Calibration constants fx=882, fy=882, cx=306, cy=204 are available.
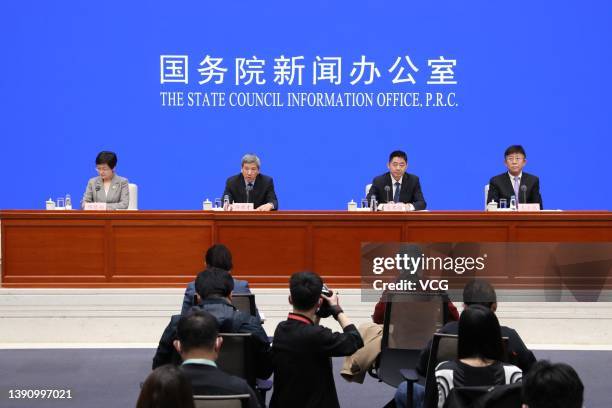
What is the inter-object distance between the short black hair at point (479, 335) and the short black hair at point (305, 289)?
1.88 ft

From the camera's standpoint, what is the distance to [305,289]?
3211 mm

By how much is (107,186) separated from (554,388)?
214 inches

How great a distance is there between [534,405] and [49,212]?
4.93 m

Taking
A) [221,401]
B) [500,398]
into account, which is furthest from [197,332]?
[500,398]

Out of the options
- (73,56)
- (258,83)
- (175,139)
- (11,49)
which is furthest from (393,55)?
(11,49)

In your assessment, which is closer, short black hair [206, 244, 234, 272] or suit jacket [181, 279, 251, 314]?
suit jacket [181, 279, 251, 314]

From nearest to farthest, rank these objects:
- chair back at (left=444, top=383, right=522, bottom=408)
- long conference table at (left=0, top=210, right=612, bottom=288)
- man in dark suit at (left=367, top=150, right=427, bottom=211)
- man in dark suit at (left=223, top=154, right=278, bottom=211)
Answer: chair back at (left=444, top=383, right=522, bottom=408)
long conference table at (left=0, top=210, right=612, bottom=288)
man in dark suit at (left=223, top=154, right=278, bottom=211)
man in dark suit at (left=367, top=150, right=427, bottom=211)

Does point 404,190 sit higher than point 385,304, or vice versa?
point 404,190

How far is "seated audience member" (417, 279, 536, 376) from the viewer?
3.37 metres

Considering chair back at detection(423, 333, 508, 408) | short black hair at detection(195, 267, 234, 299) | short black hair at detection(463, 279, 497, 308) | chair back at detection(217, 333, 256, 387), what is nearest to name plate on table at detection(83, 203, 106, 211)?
short black hair at detection(195, 267, 234, 299)

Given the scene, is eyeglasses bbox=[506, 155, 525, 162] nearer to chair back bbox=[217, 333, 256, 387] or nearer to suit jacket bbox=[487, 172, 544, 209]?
suit jacket bbox=[487, 172, 544, 209]

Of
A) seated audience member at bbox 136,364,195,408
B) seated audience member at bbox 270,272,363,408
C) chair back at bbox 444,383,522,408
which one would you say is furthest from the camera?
seated audience member at bbox 270,272,363,408

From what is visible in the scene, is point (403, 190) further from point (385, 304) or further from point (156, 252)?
point (385, 304)

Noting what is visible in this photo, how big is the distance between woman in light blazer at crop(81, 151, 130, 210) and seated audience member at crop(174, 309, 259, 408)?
4415mm
